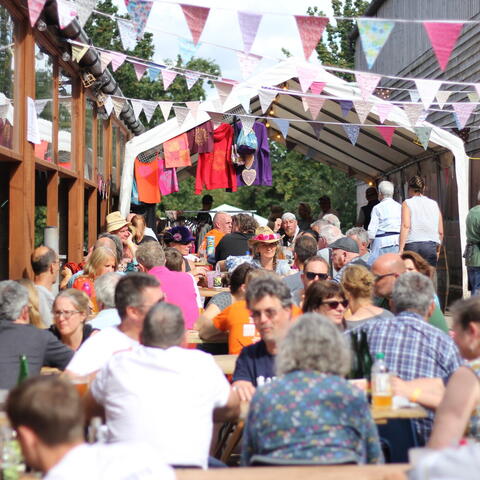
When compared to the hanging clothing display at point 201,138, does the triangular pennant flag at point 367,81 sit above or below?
below

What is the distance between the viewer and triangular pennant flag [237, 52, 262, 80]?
855 centimetres

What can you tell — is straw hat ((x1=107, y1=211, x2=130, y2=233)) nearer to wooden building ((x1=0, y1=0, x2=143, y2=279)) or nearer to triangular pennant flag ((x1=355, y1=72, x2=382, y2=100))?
wooden building ((x1=0, y1=0, x2=143, y2=279))

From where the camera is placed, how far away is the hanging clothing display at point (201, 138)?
14.5 m

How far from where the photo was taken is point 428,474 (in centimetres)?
239

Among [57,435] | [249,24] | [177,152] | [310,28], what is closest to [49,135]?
[249,24]

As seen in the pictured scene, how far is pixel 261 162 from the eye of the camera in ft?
50.2

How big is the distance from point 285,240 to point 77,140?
3.21 metres

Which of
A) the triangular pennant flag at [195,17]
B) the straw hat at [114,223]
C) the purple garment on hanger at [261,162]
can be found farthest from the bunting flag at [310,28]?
the purple garment on hanger at [261,162]

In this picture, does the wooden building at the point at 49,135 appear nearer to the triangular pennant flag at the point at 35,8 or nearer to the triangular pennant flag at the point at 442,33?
the triangular pennant flag at the point at 35,8

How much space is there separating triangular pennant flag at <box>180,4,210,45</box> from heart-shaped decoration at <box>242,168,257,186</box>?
8030 mm

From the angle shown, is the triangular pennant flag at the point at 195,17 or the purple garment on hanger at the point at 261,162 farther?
the purple garment on hanger at the point at 261,162

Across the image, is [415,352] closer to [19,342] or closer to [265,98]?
[19,342]

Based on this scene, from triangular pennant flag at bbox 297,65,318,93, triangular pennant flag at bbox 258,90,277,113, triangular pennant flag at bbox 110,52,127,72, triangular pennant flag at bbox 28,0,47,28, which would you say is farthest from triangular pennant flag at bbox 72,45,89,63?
triangular pennant flag at bbox 28,0,47,28

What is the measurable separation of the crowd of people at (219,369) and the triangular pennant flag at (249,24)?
1750 millimetres
